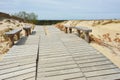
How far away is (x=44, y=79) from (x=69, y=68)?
2.80ft

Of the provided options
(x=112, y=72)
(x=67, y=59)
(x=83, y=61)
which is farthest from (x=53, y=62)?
(x=112, y=72)

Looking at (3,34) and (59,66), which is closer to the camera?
(59,66)

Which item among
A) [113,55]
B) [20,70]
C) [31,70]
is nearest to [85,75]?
[31,70]

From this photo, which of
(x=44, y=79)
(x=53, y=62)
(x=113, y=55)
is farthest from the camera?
(x=113, y=55)

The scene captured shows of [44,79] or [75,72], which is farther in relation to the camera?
[75,72]

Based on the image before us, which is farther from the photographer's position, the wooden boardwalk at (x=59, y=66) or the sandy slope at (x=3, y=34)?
the sandy slope at (x=3, y=34)

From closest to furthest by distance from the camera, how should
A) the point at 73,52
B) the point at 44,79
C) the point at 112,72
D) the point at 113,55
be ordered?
the point at 44,79, the point at 112,72, the point at 73,52, the point at 113,55

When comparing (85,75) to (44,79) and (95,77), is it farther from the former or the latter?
(44,79)

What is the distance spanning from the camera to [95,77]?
417 centimetres

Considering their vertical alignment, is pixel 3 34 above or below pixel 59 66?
above

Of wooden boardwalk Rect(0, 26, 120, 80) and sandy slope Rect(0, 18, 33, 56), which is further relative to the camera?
sandy slope Rect(0, 18, 33, 56)

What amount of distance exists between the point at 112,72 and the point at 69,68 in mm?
1041

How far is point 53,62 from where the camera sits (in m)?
5.19

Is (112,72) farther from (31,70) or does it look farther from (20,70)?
(20,70)
